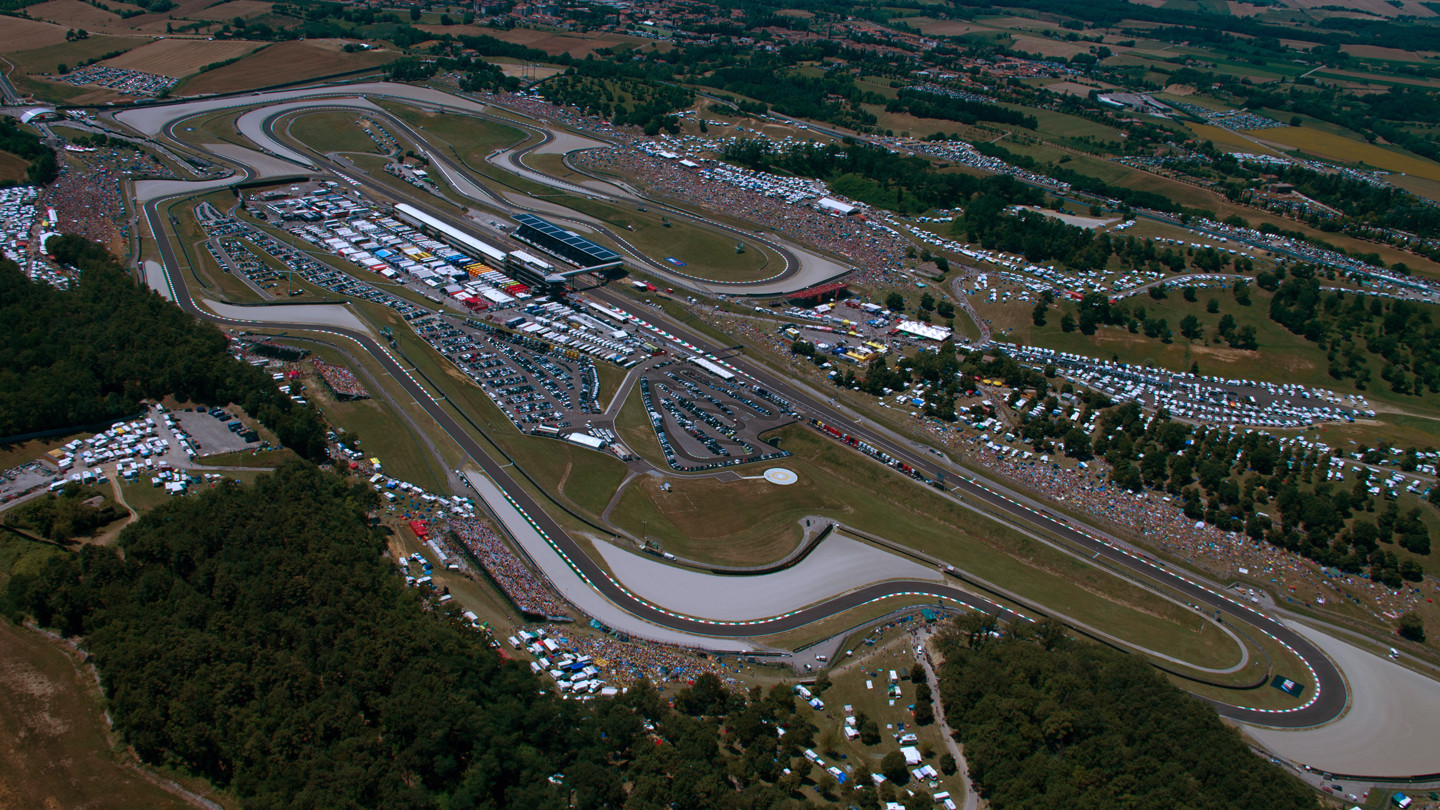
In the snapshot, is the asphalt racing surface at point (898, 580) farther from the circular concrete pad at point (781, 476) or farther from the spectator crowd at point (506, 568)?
the circular concrete pad at point (781, 476)

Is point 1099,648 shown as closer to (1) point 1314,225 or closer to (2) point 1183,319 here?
(2) point 1183,319

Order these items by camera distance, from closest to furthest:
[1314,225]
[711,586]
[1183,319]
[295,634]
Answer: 1. [295,634]
2. [711,586]
3. [1183,319]
4. [1314,225]

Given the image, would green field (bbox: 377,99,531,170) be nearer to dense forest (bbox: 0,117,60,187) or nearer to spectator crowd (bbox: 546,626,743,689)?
dense forest (bbox: 0,117,60,187)

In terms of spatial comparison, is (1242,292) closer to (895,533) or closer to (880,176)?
(880,176)

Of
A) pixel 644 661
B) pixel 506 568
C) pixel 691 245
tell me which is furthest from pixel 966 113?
pixel 644 661

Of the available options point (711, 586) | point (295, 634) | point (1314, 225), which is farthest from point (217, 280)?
point (1314, 225)

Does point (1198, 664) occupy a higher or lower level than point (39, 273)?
lower

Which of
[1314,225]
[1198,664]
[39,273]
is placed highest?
[1314,225]
